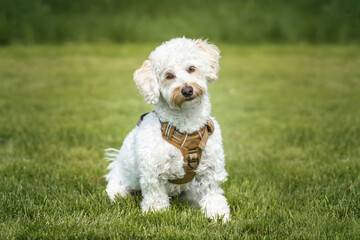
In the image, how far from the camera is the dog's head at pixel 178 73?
359 centimetres

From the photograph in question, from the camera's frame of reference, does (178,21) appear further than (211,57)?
Yes

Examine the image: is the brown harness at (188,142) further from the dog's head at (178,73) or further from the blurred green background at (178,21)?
the blurred green background at (178,21)

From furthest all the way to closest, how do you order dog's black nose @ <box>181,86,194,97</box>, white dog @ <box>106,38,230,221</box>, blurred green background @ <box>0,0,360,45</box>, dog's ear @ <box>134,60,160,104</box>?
1. blurred green background @ <box>0,0,360,45</box>
2. dog's ear @ <box>134,60,160,104</box>
3. white dog @ <box>106,38,230,221</box>
4. dog's black nose @ <box>181,86,194,97</box>

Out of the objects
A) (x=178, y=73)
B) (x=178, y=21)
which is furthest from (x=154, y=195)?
(x=178, y=21)

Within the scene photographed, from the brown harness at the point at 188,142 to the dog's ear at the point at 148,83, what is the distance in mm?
267

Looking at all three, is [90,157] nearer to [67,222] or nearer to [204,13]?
[67,222]

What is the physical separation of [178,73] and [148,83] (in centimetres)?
31

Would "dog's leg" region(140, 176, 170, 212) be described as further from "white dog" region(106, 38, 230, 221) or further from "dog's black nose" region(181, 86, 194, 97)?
"dog's black nose" region(181, 86, 194, 97)

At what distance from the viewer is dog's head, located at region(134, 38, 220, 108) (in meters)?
3.59

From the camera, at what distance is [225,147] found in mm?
6699

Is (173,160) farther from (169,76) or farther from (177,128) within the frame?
(169,76)

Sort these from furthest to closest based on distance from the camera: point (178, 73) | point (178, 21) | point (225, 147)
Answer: point (178, 21) → point (225, 147) → point (178, 73)

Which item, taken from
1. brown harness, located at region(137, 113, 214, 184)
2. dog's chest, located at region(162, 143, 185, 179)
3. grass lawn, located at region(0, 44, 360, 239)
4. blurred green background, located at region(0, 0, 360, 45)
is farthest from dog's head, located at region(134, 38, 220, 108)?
blurred green background, located at region(0, 0, 360, 45)

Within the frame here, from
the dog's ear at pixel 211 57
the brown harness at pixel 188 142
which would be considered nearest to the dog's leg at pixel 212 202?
the brown harness at pixel 188 142
